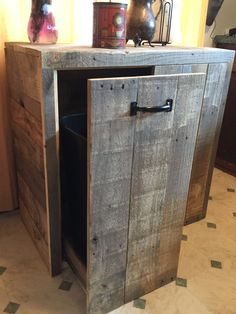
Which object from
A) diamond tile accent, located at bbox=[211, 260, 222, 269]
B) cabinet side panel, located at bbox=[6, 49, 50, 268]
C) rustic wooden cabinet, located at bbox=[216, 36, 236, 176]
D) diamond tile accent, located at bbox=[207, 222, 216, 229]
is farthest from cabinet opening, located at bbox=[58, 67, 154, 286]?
rustic wooden cabinet, located at bbox=[216, 36, 236, 176]

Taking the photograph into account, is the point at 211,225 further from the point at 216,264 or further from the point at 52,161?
the point at 52,161

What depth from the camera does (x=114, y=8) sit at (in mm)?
1025

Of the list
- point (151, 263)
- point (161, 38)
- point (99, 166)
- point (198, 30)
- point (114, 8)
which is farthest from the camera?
point (198, 30)

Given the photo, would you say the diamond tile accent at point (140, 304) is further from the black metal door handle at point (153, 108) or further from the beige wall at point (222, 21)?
the beige wall at point (222, 21)

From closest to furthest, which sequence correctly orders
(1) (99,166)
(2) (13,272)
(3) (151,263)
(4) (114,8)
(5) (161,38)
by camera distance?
1. (1) (99,166)
2. (4) (114,8)
3. (3) (151,263)
4. (2) (13,272)
5. (5) (161,38)

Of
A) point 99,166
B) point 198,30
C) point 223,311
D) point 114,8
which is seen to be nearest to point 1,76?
point 114,8

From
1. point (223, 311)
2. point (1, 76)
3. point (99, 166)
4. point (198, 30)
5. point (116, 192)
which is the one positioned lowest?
point (223, 311)

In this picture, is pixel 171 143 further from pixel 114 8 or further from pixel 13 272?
pixel 13 272

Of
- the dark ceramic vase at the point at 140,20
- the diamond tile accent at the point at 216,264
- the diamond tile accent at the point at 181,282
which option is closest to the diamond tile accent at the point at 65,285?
the diamond tile accent at the point at 181,282

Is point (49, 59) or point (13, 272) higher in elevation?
point (49, 59)

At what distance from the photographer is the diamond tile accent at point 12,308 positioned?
3.72 feet

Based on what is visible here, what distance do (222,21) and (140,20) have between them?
4.33 ft

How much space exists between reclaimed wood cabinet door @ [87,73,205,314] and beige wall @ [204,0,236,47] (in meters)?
1.52

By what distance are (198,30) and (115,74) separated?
78 cm
